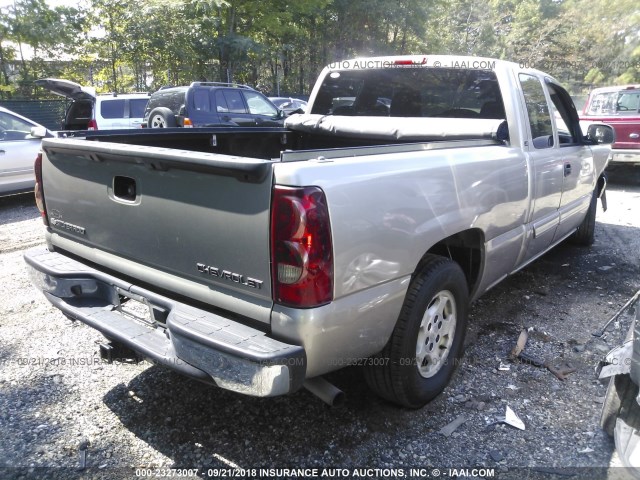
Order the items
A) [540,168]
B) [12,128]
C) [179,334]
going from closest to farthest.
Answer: [179,334]
[540,168]
[12,128]

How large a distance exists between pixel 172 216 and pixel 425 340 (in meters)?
1.50

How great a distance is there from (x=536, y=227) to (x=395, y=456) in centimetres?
225

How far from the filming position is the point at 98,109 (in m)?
10.6

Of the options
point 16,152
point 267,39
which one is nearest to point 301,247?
point 16,152

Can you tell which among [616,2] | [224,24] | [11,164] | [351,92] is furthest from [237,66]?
[616,2]

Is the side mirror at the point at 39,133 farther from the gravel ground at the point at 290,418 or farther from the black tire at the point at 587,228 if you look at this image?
the black tire at the point at 587,228

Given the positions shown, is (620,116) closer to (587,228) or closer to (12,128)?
(587,228)

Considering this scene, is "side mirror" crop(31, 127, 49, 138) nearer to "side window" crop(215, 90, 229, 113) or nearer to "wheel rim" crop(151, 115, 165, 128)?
"wheel rim" crop(151, 115, 165, 128)

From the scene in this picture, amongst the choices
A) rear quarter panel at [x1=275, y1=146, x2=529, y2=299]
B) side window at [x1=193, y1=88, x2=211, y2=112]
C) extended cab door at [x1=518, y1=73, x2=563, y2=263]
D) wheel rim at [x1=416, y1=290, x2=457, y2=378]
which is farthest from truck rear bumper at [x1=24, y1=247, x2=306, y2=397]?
side window at [x1=193, y1=88, x2=211, y2=112]

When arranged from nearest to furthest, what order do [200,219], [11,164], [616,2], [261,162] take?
[261,162] → [200,219] → [11,164] → [616,2]

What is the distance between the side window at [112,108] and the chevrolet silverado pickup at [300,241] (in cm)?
836

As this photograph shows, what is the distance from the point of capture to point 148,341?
222 centimetres

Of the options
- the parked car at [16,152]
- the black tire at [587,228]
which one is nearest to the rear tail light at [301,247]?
the black tire at [587,228]

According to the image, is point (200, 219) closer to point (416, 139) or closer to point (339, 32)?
point (416, 139)
